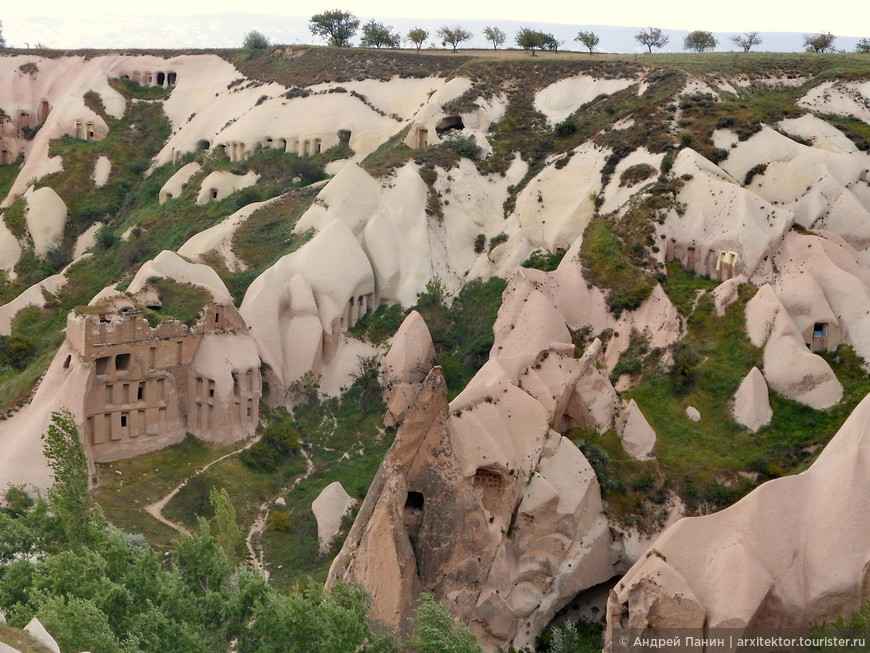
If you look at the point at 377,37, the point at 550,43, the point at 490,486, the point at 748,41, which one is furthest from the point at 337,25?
the point at 490,486

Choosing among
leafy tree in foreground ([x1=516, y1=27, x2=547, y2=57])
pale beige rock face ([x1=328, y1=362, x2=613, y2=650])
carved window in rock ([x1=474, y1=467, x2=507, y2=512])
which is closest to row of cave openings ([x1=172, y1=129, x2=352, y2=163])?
leafy tree in foreground ([x1=516, y1=27, x2=547, y2=57])

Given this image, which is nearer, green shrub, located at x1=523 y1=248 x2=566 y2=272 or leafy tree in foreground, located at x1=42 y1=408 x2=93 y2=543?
leafy tree in foreground, located at x1=42 y1=408 x2=93 y2=543

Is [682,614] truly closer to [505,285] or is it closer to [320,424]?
[320,424]

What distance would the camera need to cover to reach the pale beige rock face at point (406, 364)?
148ft

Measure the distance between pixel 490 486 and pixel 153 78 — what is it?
6171 cm

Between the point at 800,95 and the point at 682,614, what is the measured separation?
39281 millimetres

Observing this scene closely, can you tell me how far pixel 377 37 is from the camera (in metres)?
88.3

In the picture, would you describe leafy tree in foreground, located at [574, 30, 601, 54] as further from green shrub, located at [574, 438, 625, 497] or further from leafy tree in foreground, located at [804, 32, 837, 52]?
green shrub, located at [574, 438, 625, 497]

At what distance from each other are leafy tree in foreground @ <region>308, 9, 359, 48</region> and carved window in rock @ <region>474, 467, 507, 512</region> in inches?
2535

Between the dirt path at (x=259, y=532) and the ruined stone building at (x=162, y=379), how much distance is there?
121 inches

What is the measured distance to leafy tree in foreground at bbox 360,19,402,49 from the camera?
8819cm

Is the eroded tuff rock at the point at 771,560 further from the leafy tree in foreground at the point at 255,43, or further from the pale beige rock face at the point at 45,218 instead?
the leafy tree in foreground at the point at 255,43

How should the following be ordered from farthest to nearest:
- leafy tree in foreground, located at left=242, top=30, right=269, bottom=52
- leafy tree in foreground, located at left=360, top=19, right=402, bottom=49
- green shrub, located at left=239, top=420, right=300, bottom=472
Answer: leafy tree in foreground, located at left=360, top=19, right=402, bottom=49 < leafy tree in foreground, located at left=242, top=30, right=269, bottom=52 < green shrub, located at left=239, top=420, right=300, bottom=472

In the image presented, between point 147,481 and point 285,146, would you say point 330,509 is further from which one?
point 285,146
